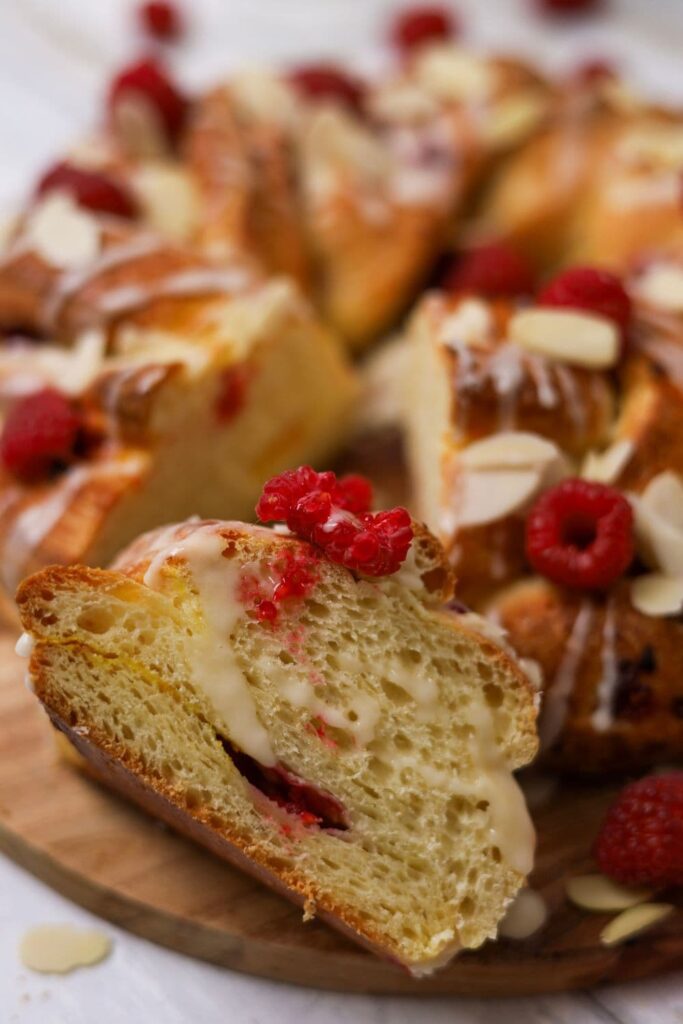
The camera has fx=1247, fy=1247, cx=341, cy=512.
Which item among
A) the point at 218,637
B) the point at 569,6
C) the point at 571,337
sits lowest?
the point at 569,6

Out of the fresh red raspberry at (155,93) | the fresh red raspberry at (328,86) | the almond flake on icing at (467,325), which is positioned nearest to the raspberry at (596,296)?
the almond flake on icing at (467,325)

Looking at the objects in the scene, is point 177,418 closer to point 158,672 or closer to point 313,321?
point 313,321

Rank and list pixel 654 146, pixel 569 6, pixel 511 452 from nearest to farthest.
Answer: pixel 511 452
pixel 654 146
pixel 569 6

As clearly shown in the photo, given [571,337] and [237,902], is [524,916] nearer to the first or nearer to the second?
[237,902]

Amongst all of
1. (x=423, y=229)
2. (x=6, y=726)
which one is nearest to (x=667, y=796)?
(x=6, y=726)

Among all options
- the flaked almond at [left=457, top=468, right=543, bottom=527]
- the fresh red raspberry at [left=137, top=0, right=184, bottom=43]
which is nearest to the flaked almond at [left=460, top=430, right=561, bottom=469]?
the flaked almond at [left=457, top=468, right=543, bottom=527]

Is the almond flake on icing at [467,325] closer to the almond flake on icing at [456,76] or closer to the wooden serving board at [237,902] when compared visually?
the wooden serving board at [237,902]

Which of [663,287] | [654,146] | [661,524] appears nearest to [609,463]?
[661,524]
